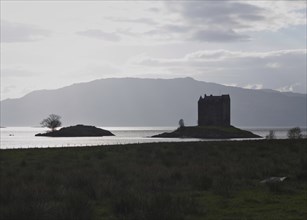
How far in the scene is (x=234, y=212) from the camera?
13.6 m

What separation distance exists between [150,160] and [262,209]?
16.0m

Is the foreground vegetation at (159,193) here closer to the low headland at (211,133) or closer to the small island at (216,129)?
the low headland at (211,133)

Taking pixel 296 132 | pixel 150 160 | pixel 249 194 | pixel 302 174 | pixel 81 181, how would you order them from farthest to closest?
pixel 296 132 → pixel 150 160 → pixel 302 174 → pixel 81 181 → pixel 249 194

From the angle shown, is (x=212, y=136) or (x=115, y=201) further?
(x=212, y=136)

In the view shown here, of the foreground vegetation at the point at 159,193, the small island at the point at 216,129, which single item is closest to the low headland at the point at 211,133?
the small island at the point at 216,129

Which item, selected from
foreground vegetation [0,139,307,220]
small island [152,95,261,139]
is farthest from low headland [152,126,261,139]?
foreground vegetation [0,139,307,220]

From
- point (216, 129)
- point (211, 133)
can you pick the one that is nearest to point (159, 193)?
point (211, 133)

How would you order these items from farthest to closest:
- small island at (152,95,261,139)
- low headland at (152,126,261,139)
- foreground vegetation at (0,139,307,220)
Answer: small island at (152,95,261,139) < low headland at (152,126,261,139) < foreground vegetation at (0,139,307,220)

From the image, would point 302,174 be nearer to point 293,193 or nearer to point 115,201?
point 293,193

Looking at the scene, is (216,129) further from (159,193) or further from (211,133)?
(159,193)

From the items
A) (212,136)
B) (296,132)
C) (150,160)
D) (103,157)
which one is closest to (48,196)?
(150,160)

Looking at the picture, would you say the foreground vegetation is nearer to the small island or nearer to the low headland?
the low headland

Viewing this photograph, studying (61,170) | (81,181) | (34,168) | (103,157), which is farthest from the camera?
(103,157)

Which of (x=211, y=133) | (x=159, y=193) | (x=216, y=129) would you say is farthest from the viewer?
(x=216, y=129)
